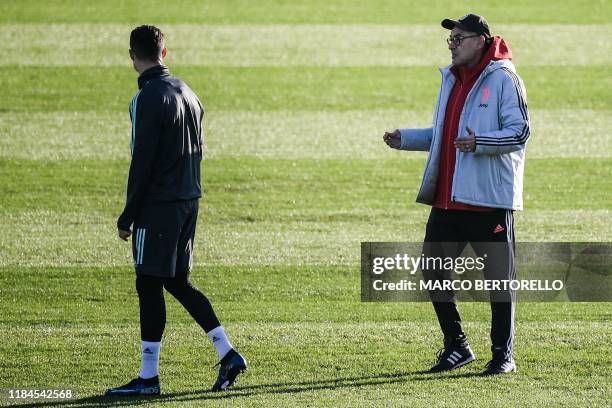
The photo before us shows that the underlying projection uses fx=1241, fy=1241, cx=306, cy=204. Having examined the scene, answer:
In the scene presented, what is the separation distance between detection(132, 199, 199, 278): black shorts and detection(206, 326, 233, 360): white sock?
16.6 inches

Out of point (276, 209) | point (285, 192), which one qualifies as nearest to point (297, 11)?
point (285, 192)

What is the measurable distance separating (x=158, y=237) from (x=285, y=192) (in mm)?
6444

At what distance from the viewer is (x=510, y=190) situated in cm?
714

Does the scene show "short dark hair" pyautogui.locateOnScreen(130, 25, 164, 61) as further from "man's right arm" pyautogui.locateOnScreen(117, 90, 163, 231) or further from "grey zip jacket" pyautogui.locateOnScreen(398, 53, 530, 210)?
"grey zip jacket" pyautogui.locateOnScreen(398, 53, 530, 210)

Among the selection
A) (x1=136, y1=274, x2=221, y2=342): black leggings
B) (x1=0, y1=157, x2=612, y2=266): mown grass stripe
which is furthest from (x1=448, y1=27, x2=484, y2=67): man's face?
(x1=0, y1=157, x2=612, y2=266): mown grass stripe

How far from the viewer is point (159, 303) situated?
6.88m

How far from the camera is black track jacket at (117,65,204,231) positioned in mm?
6648

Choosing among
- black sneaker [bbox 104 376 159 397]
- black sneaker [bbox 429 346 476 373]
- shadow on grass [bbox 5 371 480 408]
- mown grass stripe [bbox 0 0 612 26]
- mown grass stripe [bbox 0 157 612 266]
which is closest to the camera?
shadow on grass [bbox 5 371 480 408]

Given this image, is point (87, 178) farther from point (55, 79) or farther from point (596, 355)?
point (596, 355)

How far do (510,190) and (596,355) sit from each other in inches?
51.1

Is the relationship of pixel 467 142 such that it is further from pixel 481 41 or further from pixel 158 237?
pixel 158 237

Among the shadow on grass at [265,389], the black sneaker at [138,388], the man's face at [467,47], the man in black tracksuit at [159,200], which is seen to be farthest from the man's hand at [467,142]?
the black sneaker at [138,388]

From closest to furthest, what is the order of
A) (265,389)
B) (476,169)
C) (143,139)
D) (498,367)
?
(143,139), (265,389), (476,169), (498,367)

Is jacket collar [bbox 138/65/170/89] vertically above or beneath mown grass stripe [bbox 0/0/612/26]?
beneath
